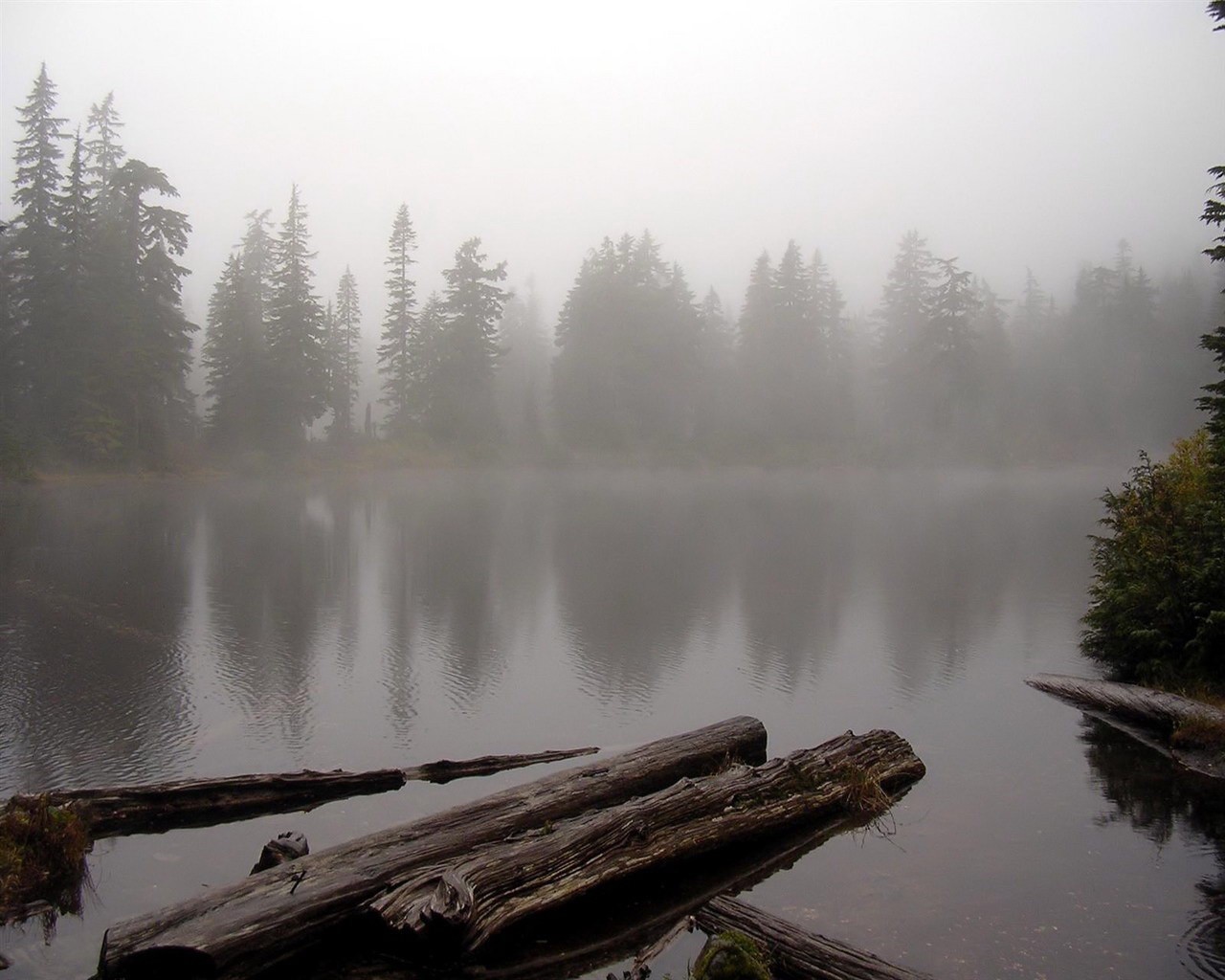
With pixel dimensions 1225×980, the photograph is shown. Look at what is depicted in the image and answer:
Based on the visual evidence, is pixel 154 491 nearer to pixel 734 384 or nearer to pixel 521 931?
pixel 521 931

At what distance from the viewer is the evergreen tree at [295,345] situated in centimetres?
5666

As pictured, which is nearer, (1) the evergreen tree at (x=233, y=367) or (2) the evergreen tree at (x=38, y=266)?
(2) the evergreen tree at (x=38, y=266)

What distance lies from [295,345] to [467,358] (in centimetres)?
1264

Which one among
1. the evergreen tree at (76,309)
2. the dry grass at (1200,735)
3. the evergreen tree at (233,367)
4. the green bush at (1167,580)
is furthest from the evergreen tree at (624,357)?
the dry grass at (1200,735)

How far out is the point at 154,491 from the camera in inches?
1681

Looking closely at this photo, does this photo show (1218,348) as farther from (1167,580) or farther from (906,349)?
(906,349)

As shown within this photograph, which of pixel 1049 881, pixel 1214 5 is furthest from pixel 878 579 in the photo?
pixel 1049 881

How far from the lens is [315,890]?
18.9ft

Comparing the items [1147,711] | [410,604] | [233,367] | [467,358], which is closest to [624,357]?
[467,358]

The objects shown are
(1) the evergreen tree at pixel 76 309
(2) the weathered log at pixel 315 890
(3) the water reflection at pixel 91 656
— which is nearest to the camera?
(2) the weathered log at pixel 315 890

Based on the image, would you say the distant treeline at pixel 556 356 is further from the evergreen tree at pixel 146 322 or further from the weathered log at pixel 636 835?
the weathered log at pixel 636 835

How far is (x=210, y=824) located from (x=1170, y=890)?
8.31 m

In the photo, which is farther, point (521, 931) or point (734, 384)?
point (734, 384)

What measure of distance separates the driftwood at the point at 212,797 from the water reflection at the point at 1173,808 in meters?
6.71
